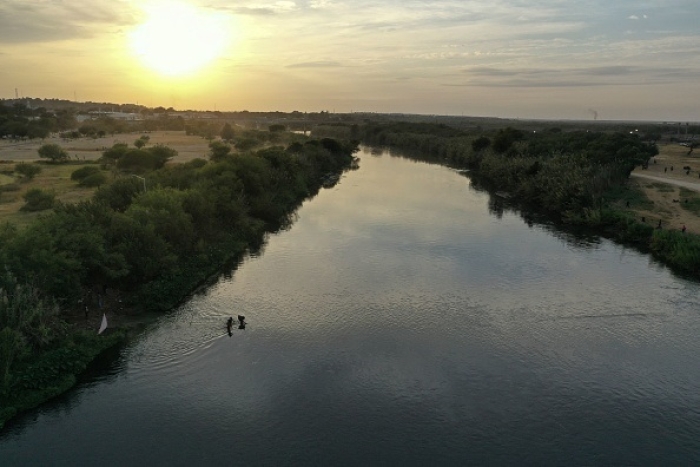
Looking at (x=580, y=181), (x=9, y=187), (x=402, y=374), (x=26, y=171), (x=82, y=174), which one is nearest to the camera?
(x=402, y=374)

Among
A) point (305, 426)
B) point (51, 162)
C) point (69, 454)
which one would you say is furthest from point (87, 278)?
point (51, 162)

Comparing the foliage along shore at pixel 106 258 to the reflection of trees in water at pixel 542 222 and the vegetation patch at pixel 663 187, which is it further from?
the vegetation patch at pixel 663 187

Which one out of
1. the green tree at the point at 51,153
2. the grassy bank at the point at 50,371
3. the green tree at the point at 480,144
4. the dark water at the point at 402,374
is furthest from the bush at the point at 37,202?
the green tree at the point at 480,144

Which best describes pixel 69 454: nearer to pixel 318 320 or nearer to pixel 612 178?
pixel 318 320

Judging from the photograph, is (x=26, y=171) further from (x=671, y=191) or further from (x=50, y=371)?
(x=671, y=191)

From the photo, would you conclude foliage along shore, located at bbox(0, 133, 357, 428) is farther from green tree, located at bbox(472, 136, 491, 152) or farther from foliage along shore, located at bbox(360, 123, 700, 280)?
green tree, located at bbox(472, 136, 491, 152)

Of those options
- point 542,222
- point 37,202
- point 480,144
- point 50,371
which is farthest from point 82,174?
point 480,144

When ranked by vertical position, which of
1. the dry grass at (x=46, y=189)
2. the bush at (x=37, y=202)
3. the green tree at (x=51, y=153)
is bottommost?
the dry grass at (x=46, y=189)
